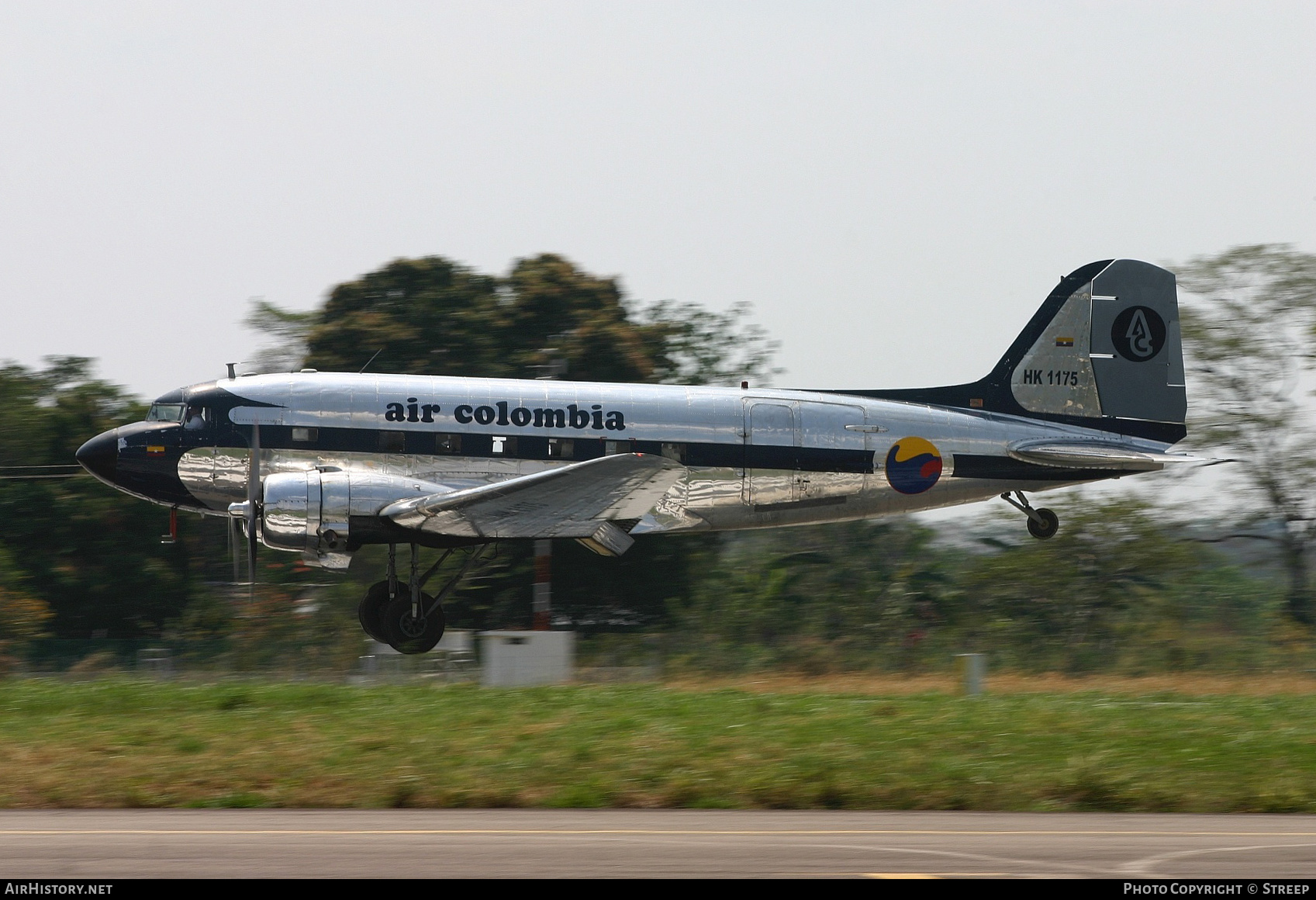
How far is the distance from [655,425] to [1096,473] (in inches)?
265

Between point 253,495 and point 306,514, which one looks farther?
point 253,495

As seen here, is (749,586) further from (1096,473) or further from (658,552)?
(1096,473)

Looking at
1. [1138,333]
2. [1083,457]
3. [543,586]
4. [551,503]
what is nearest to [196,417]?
[551,503]

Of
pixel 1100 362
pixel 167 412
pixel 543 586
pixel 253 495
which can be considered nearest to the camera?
pixel 253 495

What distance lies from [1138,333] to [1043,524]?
11.7 ft

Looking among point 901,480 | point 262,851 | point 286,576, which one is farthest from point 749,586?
point 262,851

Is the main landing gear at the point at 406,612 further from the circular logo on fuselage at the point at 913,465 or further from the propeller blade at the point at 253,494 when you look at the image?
the circular logo on fuselage at the point at 913,465

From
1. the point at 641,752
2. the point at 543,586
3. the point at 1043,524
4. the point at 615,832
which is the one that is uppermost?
the point at 1043,524

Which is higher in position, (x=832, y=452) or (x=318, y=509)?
(x=832, y=452)

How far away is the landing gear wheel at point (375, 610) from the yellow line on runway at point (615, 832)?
31.4 feet

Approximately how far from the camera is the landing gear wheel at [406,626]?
19016 millimetres

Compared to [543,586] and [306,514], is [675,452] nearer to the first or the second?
[306,514]

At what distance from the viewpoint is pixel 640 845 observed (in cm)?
873

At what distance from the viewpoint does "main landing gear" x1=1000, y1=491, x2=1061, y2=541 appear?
20.6 metres
